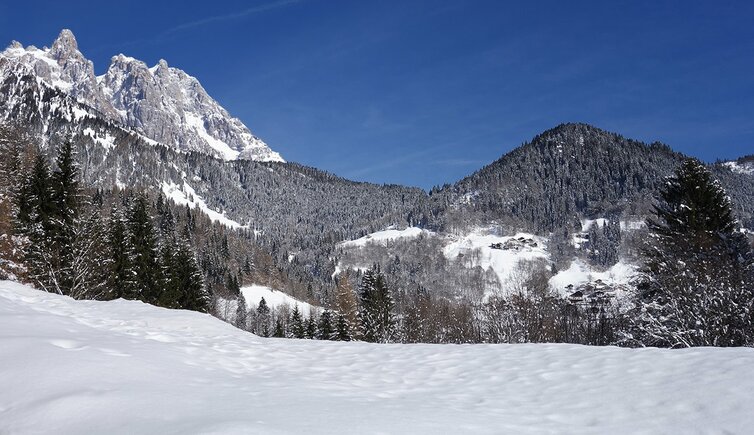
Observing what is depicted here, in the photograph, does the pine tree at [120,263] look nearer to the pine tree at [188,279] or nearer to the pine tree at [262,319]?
the pine tree at [188,279]

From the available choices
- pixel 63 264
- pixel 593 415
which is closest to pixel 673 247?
pixel 593 415

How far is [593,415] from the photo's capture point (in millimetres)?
5715

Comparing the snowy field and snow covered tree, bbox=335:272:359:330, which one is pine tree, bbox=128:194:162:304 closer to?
snow covered tree, bbox=335:272:359:330

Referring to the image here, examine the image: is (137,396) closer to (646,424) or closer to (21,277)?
(646,424)

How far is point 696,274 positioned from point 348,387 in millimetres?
17544

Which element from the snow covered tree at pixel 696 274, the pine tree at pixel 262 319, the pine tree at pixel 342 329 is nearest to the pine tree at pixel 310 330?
the pine tree at pixel 342 329

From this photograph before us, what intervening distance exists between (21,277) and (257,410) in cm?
2909

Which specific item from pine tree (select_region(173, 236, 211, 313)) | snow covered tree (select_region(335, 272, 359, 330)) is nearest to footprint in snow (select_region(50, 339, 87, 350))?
pine tree (select_region(173, 236, 211, 313))

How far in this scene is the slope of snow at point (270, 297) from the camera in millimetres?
134375

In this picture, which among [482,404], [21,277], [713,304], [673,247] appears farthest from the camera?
[21,277]

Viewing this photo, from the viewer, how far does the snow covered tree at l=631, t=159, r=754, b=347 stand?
1752 centimetres

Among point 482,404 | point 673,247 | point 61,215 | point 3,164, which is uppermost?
point 3,164

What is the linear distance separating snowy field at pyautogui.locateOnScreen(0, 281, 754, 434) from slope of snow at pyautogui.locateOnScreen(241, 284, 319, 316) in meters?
126

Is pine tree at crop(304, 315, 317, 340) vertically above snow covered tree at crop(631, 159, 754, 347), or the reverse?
snow covered tree at crop(631, 159, 754, 347)
